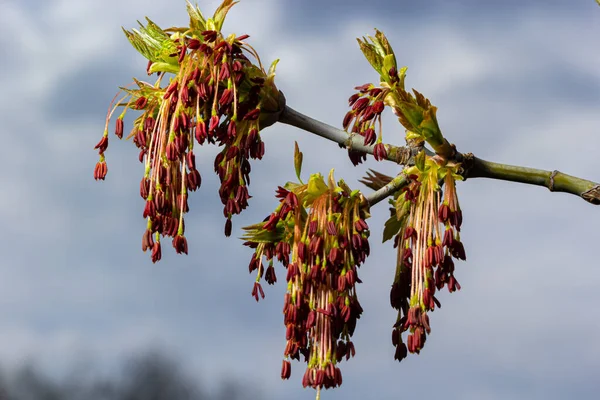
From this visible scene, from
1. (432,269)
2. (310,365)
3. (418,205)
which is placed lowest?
(310,365)

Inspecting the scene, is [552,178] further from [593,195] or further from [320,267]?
[320,267]

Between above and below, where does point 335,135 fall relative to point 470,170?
above

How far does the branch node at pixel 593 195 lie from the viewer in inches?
246

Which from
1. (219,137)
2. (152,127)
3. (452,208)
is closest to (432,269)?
(452,208)

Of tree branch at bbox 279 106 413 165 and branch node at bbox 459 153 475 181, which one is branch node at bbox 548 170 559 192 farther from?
tree branch at bbox 279 106 413 165

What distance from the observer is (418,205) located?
6152 mm

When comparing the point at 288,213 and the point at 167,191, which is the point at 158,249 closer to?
the point at 167,191

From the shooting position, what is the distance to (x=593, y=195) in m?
6.27

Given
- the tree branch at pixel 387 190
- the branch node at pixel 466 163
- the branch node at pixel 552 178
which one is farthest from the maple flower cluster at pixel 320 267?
the branch node at pixel 552 178

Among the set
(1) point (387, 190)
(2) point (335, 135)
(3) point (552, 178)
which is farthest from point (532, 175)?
(2) point (335, 135)

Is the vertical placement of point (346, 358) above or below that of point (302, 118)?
below

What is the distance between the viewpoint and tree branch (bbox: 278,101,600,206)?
630 cm

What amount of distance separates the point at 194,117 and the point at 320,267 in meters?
1.07

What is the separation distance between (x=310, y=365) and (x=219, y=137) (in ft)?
4.47
